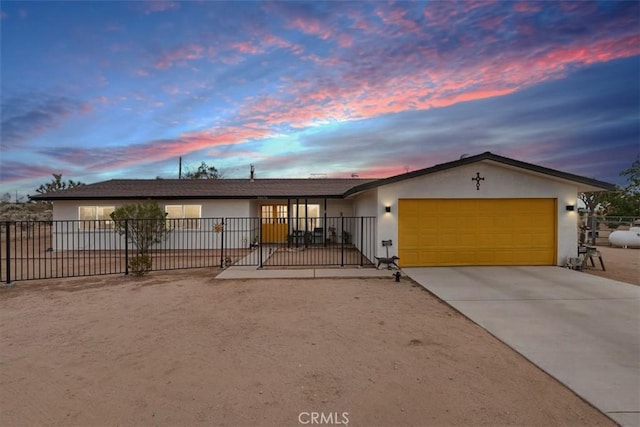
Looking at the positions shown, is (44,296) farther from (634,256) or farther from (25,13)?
(634,256)

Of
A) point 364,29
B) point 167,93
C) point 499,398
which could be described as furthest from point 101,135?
point 499,398

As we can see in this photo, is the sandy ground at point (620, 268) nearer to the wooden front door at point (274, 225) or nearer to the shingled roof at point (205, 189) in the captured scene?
the shingled roof at point (205, 189)

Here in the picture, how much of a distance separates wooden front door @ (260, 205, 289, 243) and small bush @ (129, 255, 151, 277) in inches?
331

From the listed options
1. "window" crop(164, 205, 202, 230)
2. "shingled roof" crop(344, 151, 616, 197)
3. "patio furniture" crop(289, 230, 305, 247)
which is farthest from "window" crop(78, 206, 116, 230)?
"shingled roof" crop(344, 151, 616, 197)

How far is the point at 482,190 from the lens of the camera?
10117mm

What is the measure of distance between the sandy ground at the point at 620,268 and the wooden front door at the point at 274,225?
13272mm

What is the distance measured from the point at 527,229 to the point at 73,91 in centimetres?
1794

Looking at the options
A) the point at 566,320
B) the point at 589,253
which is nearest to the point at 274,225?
the point at 589,253

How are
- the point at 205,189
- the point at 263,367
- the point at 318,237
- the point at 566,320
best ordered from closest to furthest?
the point at 263,367
the point at 566,320
the point at 318,237
the point at 205,189

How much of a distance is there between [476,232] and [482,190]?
1.42 metres

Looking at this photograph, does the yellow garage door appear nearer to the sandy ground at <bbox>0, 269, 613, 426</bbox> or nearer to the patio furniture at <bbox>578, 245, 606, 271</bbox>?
the patio furniture at <bbox>578, 245, 606, 271</bbox>

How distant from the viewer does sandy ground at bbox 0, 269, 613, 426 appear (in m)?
2.84

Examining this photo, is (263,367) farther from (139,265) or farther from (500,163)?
(500,163)

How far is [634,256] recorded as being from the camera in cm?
1330
